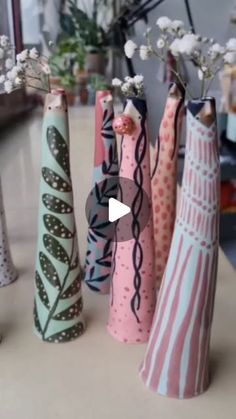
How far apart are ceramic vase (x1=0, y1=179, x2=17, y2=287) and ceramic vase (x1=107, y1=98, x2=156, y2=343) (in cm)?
16

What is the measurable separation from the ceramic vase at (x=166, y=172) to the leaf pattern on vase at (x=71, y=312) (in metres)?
0.11

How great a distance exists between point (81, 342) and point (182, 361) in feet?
0.39

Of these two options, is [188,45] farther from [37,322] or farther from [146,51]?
[37,322]

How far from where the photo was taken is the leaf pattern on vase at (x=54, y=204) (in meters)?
0.43

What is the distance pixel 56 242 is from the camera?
1.42 feet

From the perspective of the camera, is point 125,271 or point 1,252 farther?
point 1,252

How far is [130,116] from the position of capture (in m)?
0.40

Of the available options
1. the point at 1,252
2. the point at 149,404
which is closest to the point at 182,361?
the point at 149,404

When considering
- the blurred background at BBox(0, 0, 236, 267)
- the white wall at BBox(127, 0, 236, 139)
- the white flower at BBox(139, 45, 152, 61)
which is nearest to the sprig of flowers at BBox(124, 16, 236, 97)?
the white flower at BBox(139, 45, 152, 61)

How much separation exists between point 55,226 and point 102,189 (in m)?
0.11

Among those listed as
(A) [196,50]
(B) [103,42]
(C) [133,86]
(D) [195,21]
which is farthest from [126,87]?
(D) [195,21]

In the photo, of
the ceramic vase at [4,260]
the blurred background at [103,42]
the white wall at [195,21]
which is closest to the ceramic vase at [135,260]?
the ceramic vase at [4,260]

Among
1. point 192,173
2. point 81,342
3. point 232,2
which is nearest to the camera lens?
point 192,173

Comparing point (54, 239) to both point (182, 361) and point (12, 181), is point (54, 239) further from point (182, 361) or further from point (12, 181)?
point (12, 181)
